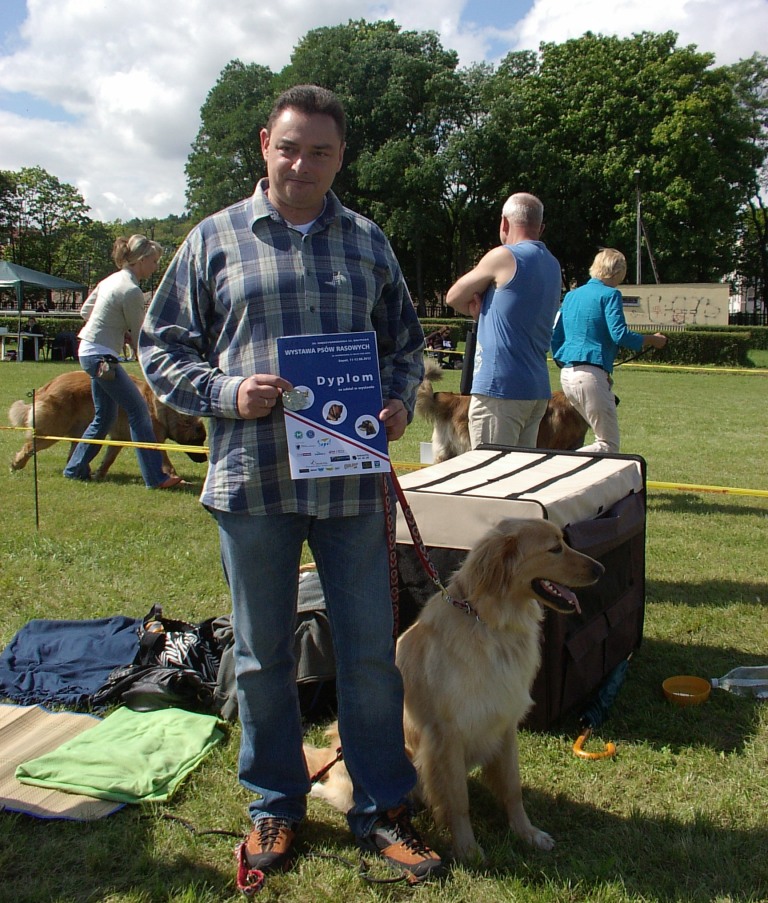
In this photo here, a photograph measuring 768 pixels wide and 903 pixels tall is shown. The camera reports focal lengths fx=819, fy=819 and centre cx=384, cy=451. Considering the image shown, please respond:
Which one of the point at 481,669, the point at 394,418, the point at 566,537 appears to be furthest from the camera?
the point at 566,537

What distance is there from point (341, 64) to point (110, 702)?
4443 centimetres

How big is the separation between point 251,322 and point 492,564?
1111 mm

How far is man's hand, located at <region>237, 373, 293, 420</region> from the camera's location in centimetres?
227

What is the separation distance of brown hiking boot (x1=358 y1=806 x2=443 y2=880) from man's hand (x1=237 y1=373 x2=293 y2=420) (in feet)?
4.45

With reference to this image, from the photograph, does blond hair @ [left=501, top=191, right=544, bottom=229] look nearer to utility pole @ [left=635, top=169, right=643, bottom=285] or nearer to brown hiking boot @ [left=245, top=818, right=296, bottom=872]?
brown hiking boot @ [left=245, top=818, right=296, bottom=872]

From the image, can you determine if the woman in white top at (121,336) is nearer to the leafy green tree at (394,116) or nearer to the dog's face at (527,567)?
the dog's face at (527,567)

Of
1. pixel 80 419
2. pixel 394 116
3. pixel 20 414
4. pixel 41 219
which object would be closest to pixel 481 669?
pixel 80 419

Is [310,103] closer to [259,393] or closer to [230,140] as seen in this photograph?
[259,393]

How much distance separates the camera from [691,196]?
3703 cm

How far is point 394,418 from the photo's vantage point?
2529mm

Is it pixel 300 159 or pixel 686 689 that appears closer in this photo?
pixel 300 159

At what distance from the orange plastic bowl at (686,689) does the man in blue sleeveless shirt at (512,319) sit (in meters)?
1.63

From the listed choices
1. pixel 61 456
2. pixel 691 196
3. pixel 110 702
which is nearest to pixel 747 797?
pixel 110 702

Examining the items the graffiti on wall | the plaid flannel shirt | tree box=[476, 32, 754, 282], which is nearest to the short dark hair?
the plaid flannel shirt
